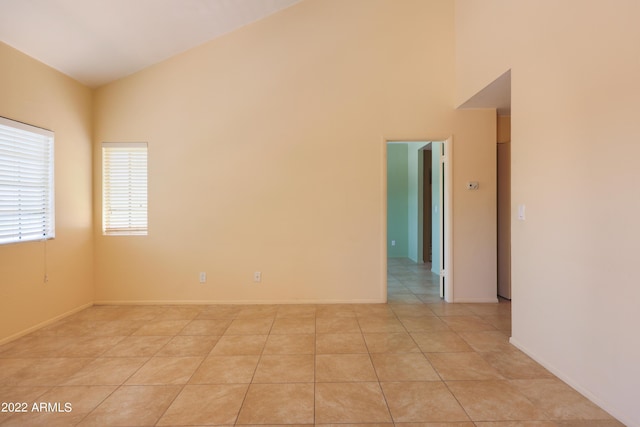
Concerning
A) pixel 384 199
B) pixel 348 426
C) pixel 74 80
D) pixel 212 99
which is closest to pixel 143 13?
pixel 212 99

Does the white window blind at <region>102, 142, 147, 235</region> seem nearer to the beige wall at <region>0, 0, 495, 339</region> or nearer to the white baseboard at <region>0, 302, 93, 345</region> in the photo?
the beige wall at <region>0, 0, 495, 339</region>

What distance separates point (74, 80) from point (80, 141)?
72 centimetres

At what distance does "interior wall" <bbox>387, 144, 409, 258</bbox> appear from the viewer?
763 cm

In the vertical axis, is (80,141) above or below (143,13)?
below

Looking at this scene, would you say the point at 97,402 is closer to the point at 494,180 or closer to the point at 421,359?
the point at 421,359

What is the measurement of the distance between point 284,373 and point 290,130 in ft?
9.24

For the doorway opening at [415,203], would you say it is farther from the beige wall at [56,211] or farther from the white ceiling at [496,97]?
the beige wall at [56,211]

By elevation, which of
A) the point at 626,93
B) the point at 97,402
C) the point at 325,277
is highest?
the point at 626,93

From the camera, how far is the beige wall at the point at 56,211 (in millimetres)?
2908

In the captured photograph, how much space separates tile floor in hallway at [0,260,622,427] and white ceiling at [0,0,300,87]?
2.88m

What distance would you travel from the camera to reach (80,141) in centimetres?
376

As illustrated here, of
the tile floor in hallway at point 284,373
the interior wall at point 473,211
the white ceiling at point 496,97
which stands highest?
the white ceiling at point 496,97

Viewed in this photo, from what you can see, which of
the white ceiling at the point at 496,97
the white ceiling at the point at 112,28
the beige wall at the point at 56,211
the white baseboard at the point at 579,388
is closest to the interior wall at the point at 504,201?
the white ceiling at the point at 496,97

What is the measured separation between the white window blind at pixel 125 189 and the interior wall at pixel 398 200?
5.47m
